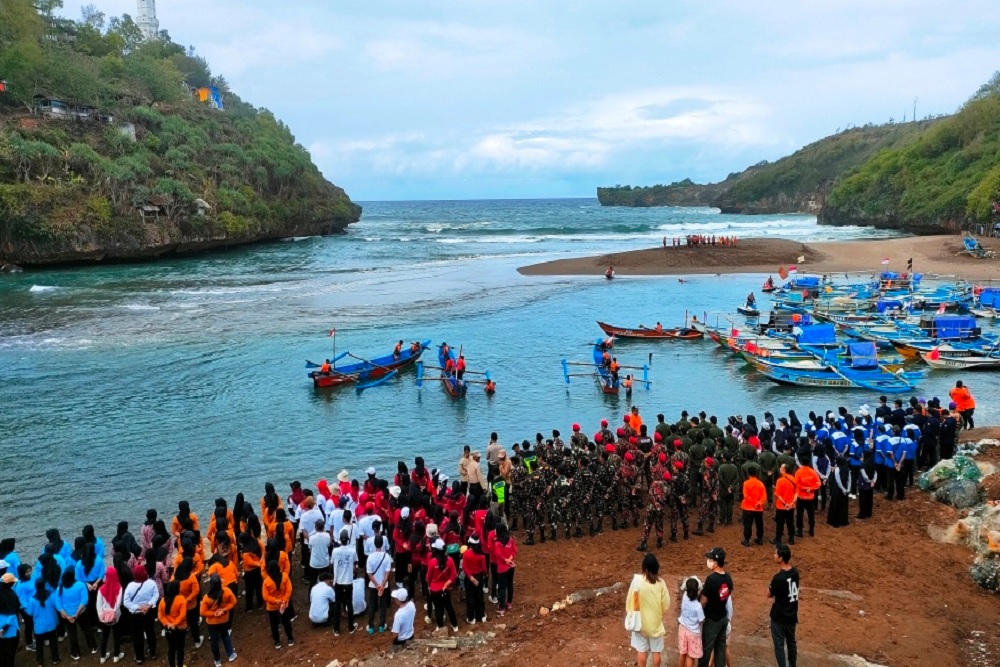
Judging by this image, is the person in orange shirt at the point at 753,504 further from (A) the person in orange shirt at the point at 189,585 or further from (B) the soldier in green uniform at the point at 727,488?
(A) the person in orange shirt at the point at 189,585

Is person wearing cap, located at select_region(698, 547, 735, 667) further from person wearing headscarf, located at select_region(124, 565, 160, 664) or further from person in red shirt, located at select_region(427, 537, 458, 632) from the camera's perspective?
person wearing headscarf, located at select_region(124, 565, 160, 664)

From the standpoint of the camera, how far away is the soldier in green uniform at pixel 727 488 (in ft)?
44.2

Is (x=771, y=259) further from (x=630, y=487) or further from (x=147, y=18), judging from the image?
(x=147, y=18)

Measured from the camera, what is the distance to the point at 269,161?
93.8 metres

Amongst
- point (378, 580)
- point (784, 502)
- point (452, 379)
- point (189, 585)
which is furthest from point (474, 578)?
point (452, 379)

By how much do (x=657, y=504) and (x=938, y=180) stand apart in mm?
93404

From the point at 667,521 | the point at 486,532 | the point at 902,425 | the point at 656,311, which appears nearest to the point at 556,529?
the point at 667,521

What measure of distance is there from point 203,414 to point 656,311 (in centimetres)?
2821

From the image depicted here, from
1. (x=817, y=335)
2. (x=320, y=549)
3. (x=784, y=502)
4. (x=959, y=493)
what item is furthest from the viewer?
(x=817, y=335)

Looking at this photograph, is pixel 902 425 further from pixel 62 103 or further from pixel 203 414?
pixel 62 103

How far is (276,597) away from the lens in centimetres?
1001

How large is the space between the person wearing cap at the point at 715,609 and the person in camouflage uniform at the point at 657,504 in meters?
4.31

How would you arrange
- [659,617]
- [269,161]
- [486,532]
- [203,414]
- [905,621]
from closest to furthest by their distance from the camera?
[659,617] < [905,621] < [486,532] < [203,414] < [269,161]

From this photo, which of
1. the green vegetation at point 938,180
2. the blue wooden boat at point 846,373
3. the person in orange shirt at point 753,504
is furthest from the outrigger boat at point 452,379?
the green vegetation at point 938,180
